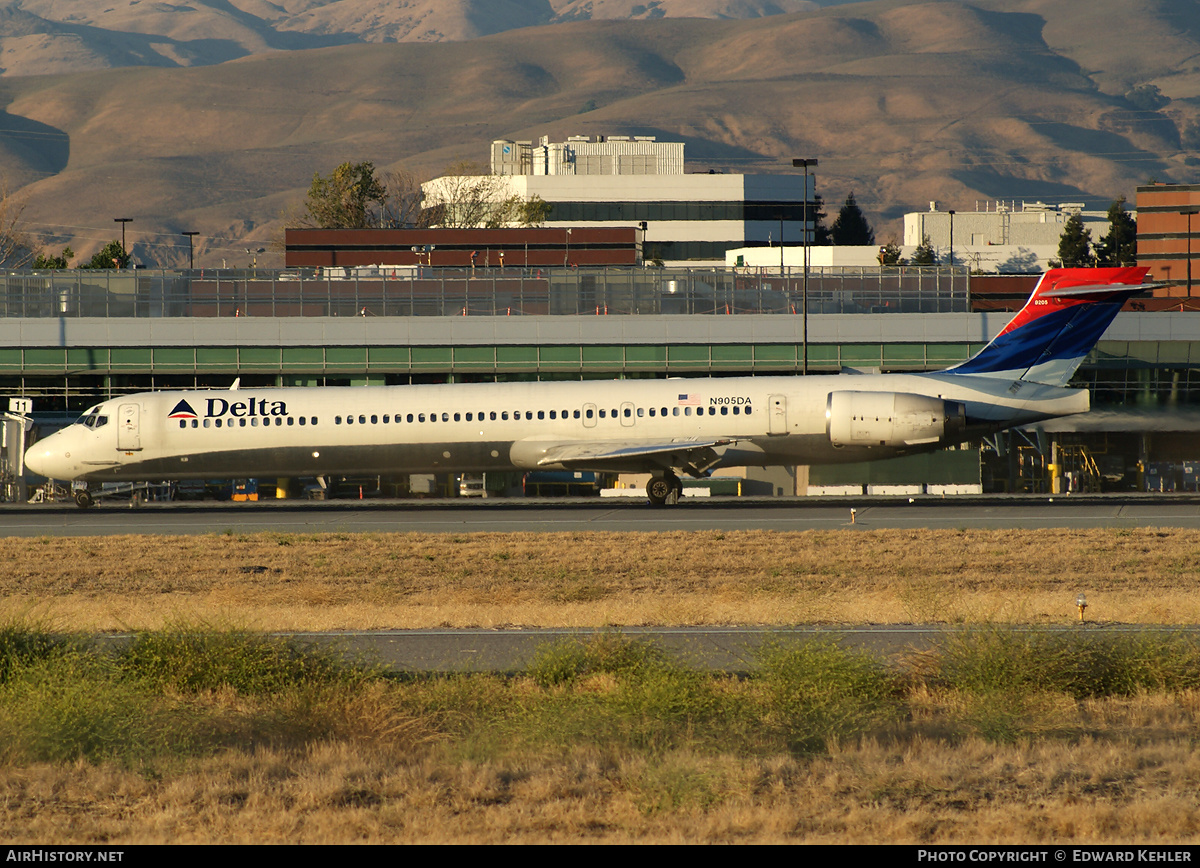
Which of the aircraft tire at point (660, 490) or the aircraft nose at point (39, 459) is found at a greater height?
the aircraft nose at point (39, 459)

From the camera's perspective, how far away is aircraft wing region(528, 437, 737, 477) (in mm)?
34312

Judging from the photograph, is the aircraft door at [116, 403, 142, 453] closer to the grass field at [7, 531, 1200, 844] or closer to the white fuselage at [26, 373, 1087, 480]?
the white fuselage at [26, 373, 1087, 480]

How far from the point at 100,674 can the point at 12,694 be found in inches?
37.7

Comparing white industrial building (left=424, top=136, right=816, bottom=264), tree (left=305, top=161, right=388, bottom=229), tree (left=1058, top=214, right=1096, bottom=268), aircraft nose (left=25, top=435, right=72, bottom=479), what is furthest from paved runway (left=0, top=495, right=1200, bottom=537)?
white industrial building (left=424, top=136, right=816, bottom=264)

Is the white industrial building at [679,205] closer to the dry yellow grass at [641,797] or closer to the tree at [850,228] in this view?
the tree at [850,228]

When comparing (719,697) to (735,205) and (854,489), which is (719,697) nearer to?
(854,489)

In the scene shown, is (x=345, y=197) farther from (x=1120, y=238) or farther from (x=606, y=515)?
(x=606, y=515)

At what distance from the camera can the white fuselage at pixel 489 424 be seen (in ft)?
115

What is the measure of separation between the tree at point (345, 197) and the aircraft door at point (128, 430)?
86.0 meters

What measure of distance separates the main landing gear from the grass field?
59.4 feet

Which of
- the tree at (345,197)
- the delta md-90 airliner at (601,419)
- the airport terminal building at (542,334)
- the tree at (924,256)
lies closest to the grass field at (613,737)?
the delta md-90 airliner at (601,419)

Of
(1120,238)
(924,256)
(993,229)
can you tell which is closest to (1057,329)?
(924,256)

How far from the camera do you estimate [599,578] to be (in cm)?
2228

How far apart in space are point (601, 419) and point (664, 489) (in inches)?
120
